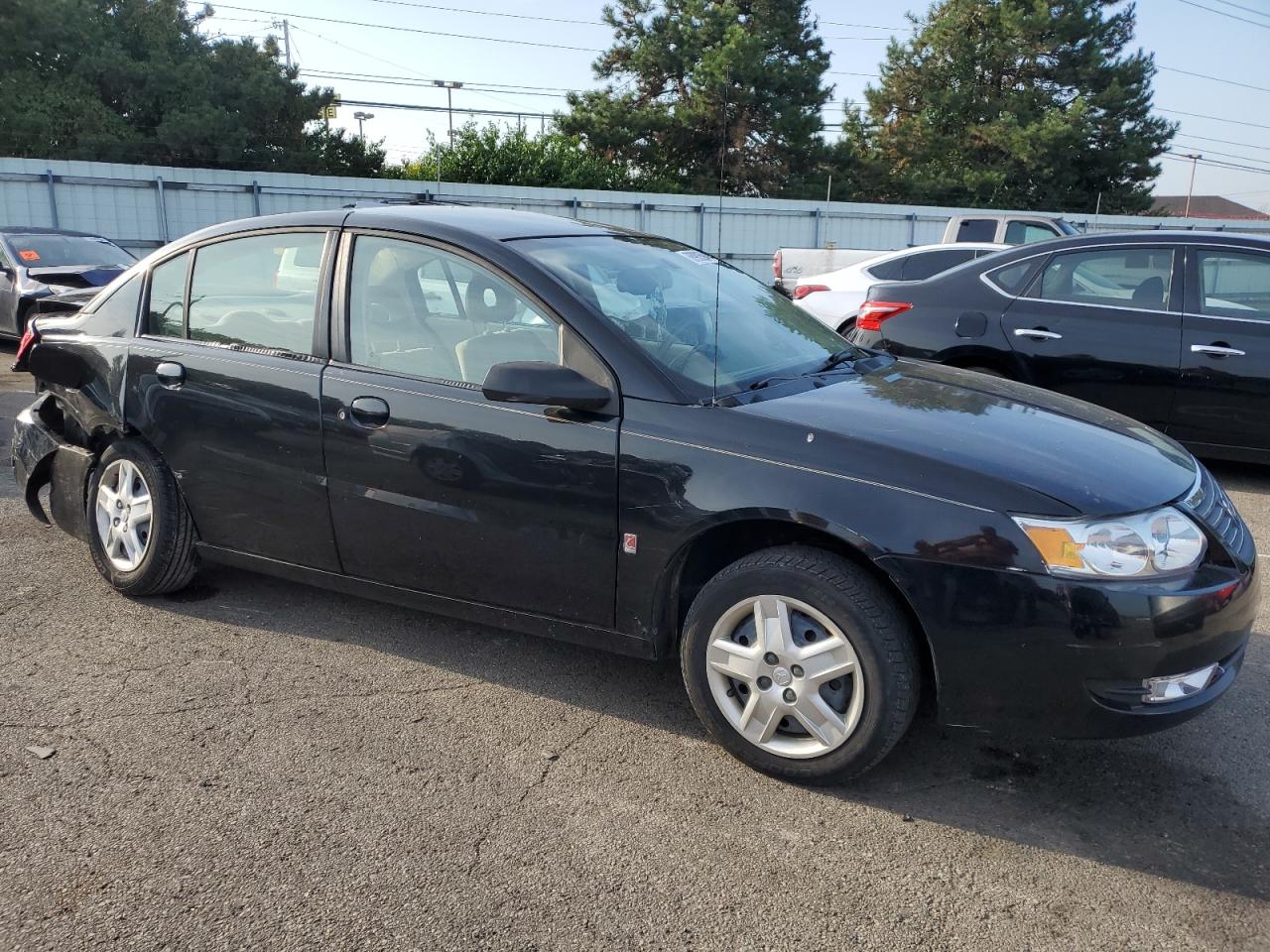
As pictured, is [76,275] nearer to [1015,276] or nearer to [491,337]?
[1015,276]

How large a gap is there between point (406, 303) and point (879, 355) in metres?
1.88

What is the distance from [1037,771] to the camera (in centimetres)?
310

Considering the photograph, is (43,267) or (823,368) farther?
(43,267)

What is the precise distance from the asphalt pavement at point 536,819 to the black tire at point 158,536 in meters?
0.35

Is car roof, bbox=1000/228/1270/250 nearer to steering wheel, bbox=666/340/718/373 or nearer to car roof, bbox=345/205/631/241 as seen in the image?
car roof, bbox=345/205/631/241

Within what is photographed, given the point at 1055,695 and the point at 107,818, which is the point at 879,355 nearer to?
the point at 1055,695

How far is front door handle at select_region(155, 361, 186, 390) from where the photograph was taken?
13.1 feet

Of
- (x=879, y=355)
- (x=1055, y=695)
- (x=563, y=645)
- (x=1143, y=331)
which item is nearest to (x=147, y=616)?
(x=563, y=645)

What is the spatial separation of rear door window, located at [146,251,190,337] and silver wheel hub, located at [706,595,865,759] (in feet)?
8.62

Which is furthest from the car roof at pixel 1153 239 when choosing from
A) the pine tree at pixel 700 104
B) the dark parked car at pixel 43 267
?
the pine tree at pixel 700 104

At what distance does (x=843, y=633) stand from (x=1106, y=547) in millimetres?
716

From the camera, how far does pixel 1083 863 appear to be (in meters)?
2.62

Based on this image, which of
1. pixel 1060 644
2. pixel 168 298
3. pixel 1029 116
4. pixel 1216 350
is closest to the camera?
pixel 1060 644

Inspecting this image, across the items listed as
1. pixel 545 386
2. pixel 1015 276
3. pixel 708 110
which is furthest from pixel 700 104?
pixel 545 386
